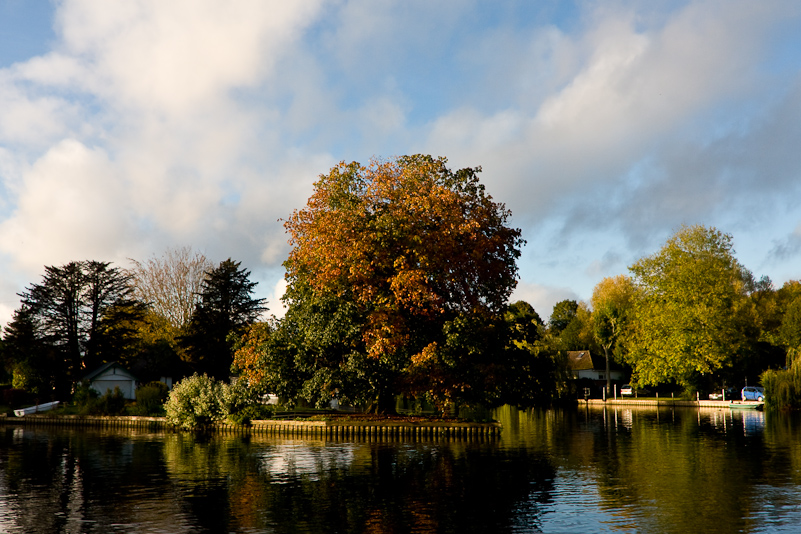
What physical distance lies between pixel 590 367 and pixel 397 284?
267ft

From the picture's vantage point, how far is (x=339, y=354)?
38500 millimetres

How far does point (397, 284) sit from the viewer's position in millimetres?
34438

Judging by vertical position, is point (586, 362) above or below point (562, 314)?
below

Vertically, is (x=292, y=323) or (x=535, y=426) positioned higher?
(x=292, y=323)

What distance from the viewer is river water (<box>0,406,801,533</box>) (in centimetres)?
→ 1557

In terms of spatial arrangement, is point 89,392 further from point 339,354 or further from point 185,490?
point 185,490

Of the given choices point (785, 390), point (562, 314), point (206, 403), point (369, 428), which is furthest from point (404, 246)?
point (562, 314)

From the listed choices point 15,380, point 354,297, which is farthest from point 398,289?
point 15,380

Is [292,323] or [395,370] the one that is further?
[292,323]

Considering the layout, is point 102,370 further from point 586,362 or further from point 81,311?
point 586,362

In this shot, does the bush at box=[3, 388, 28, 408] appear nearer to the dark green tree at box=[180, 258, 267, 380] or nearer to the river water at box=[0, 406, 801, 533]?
the dark green tree at box=[180, 258, 267, 380]

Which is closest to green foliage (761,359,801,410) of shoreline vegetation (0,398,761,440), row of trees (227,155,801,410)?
row of trees (227,155,801,410)

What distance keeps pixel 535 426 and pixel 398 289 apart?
1816cm

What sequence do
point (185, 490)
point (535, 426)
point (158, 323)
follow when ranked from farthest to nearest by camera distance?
point (158, 323) < point (535, 426) < point (185, 490)
